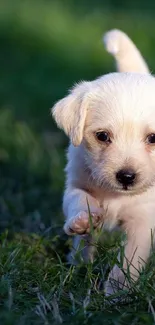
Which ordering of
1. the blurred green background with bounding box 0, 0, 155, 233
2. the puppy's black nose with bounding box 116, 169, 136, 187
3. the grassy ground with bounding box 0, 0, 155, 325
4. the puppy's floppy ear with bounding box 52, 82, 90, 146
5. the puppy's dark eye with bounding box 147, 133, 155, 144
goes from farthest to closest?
the blurred green background with bounding box 0, 0, 155, 233, the puppy's floppy ear with bounding box 52, 82, 90, 146, the puppy's dark eye with bounding box 147, 133, 155, 144, the puppy's black nose with bounding box 116, 169, 136, 187, the grassy ground with bounding box 0, 0, 155, 325

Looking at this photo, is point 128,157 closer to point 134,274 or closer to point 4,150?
point 134,274

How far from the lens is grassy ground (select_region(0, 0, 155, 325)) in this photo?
4.36 metres

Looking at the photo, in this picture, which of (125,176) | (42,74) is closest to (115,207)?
(125,176)

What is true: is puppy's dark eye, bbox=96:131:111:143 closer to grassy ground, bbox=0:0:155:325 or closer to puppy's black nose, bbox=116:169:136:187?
puppy's black nose, bbox=116:169:136:187

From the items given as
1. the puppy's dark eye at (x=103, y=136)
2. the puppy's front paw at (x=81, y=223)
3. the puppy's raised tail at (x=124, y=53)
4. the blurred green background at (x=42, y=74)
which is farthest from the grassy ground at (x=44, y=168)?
the puppy's raised tail at (x=124, y=53)

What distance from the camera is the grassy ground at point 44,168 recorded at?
4.36 m

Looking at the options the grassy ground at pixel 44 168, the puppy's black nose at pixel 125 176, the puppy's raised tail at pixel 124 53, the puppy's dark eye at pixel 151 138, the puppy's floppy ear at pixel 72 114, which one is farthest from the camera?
the puppy's raised tail at pixel 124 53

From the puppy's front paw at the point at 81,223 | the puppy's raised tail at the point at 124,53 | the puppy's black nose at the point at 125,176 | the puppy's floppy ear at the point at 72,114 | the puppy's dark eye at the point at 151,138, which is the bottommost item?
the puppy's front paw at the point at 81,223

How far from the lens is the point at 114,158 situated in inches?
198

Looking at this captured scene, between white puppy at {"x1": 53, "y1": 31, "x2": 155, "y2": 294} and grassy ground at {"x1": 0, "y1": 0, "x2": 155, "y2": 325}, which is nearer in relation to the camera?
grassy ground at {"x1": 0, "y1": 0, "x2": 155, "y2": 325}

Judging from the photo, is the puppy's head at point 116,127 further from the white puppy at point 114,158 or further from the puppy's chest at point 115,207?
the puppy's chest at point 115,207

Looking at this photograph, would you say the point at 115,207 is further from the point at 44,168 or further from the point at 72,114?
the point at 44,168

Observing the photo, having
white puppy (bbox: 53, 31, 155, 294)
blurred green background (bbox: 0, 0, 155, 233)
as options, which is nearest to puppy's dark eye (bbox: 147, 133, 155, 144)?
white puppy (bbox: 53, 31, 155, 294)

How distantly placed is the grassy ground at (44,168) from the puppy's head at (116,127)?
1.34 ft
